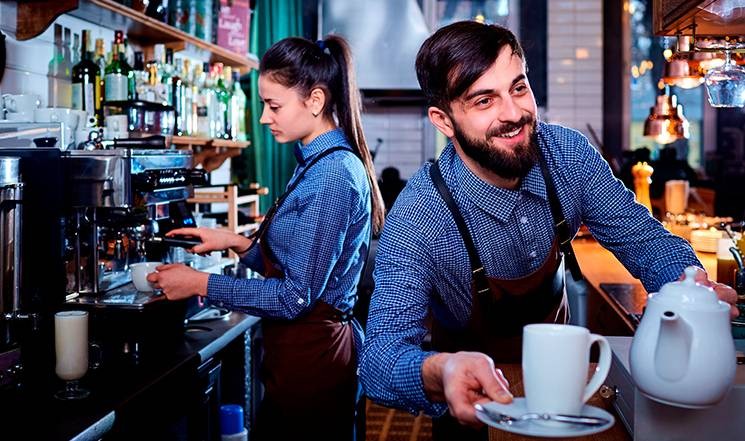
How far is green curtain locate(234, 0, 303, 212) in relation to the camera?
5613 millimetres

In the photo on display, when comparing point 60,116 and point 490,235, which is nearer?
point 490,235

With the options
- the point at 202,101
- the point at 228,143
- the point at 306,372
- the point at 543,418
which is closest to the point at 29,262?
the point at 306,372

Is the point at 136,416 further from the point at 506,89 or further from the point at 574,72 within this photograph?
the point at 574,72

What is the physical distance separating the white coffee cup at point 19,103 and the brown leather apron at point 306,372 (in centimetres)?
82

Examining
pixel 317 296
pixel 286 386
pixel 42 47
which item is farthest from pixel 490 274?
pixel 42 47

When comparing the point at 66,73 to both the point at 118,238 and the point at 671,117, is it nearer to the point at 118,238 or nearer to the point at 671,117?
the point at 118,238

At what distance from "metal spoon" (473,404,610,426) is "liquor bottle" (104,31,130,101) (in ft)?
8.01

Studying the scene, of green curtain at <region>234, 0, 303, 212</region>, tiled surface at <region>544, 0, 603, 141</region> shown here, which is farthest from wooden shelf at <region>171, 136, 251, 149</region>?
tiled surface at <region>544, 0, 603, 141</region>

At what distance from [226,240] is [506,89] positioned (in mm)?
1331

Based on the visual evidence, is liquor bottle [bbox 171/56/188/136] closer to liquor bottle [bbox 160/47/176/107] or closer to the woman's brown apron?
liquor bottle [bbox 160/47/176/107]

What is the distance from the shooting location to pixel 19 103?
2736 mm

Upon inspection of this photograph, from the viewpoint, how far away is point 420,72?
1.87m

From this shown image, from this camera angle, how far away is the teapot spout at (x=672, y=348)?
125 cm

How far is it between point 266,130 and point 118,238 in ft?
10.7
